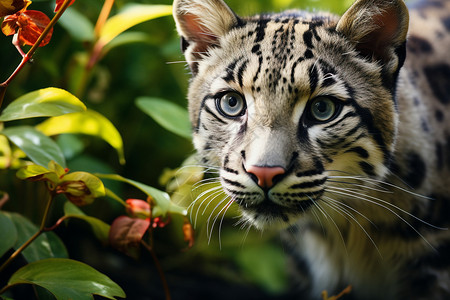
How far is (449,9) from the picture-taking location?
9.81 ft

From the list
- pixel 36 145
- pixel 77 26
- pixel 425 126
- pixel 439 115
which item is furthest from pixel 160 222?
pixel 439 115

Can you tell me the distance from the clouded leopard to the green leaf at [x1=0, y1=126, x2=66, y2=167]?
619 millimetres

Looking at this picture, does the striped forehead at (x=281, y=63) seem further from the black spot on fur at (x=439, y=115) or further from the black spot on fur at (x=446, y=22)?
the black spot on fur at (x=446, y=22)

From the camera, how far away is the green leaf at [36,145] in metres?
1.74

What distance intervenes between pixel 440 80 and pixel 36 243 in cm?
207

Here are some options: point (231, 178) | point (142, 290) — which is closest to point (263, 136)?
point (231, 178)

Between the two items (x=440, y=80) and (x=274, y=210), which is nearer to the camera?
(x=274, y=210)

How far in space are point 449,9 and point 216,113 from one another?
5.78ft

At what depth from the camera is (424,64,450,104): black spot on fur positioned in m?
2.56

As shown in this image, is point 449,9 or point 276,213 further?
point 449,9

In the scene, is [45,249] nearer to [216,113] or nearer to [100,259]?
[216,113]

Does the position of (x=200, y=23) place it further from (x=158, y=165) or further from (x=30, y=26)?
(x=158, y=165)

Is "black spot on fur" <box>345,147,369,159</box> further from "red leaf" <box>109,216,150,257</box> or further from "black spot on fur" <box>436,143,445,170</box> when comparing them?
"red leaf" <box>109,216,150,257</box>

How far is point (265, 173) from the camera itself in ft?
5.62
